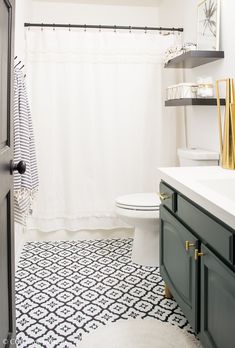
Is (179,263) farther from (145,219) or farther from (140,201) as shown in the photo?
(140,201)

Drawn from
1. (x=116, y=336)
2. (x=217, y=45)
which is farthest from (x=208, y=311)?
(x=217, y=45)

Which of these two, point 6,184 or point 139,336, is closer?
point 6,184

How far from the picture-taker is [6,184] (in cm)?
139

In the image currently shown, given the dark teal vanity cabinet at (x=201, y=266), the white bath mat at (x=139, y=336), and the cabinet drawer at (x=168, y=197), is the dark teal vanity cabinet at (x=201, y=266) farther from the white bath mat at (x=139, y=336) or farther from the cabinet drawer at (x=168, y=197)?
the white bath mat at (x=139, y=336)

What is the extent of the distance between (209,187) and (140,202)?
3.41 ft

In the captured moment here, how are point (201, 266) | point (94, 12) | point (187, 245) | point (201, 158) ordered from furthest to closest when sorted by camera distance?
1. point (94, 12)
2. point (201, 158)
3. point (187, 245)
4. point (201, 266)

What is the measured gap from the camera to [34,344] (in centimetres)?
191

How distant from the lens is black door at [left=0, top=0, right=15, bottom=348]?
1.30m

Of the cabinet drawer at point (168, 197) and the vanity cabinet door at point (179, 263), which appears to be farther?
the cabinet drawer at point (168, 197)

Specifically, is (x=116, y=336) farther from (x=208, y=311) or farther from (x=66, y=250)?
(x=66, y=250)

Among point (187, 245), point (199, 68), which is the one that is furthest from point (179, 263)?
point (199, 68)

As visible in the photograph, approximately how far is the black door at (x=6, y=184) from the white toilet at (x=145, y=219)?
1.38 m

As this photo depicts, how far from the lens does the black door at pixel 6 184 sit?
130 cm

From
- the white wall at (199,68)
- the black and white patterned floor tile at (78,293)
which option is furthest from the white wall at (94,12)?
the black and white patterned floor tile at (78,293)
